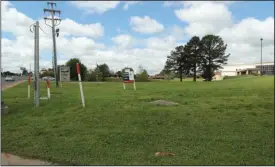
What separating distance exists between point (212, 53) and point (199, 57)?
3.13 meters

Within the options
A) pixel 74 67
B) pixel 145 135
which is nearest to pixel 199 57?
pixel 74 67

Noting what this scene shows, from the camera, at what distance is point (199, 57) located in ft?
286

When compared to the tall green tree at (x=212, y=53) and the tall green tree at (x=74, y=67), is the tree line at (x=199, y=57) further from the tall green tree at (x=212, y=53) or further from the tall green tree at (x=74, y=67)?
the tall green tree at (x=74, y=67)

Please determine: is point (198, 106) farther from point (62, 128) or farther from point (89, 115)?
point (62, 128)

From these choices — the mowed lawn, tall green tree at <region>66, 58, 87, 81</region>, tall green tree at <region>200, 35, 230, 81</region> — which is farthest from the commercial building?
the mowed lawn

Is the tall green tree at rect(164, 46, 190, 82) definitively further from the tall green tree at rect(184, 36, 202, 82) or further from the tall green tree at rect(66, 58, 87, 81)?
the tall green tree at rect(66, 58, 87, 81)

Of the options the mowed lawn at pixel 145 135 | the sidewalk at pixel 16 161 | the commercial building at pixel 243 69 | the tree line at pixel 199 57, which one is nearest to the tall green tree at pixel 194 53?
the tree line at pixel 199 57

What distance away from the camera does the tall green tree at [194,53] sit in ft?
283

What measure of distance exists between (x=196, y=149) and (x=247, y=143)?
1074mm

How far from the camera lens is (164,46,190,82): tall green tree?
3425 inches

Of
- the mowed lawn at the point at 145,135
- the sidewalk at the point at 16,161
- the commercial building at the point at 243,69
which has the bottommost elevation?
the sidewalk at the point at 16,161

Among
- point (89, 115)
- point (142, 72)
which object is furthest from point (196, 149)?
point (142, 72)

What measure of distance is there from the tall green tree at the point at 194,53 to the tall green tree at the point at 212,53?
3.15ft

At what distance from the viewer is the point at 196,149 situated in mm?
6441
